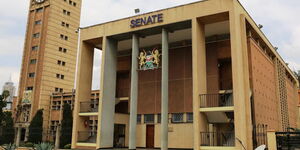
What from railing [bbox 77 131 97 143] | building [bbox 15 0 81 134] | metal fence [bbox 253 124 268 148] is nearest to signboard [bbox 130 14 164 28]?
railing [bbox 77 131 97 143]

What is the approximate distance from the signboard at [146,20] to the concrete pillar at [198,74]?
9.64 feet

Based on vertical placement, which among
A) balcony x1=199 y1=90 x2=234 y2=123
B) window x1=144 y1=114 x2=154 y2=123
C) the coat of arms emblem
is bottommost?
window x1=144 y1=114 x2=154 y2=123

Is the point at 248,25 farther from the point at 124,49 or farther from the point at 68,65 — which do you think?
the point at 68,65

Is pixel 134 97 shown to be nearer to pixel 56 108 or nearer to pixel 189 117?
pixel 189 117

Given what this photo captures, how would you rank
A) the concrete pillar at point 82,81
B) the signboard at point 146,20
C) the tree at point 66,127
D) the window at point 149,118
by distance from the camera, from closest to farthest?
1. the signboard at point 146,20
2. the concrete pillar at point 82,81
3. the window at point 149,118
4. the tree at point 66,127

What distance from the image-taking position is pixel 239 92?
17953 mm

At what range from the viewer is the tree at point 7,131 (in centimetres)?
3594

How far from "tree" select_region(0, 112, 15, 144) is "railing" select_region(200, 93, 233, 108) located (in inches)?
1057

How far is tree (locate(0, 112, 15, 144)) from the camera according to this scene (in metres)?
35.9

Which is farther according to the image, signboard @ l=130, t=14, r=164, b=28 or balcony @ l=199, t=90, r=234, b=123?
signboard @ l=130, t=14, r=164, b=28

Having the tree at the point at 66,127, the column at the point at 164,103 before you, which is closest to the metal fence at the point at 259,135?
the column at the point at 164,103

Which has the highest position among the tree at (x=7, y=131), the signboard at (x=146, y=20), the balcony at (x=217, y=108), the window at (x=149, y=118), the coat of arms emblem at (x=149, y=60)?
the signboard at (x=146, y=20)

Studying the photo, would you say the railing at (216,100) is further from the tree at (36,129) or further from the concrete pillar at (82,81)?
the tree at (36,129)

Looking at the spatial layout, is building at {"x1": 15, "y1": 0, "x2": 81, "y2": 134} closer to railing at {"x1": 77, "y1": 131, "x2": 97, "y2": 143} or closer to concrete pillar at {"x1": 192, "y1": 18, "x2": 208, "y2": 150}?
railing at {"x1": 77, "y1": 131, "x2": 97, "y2": 143}
